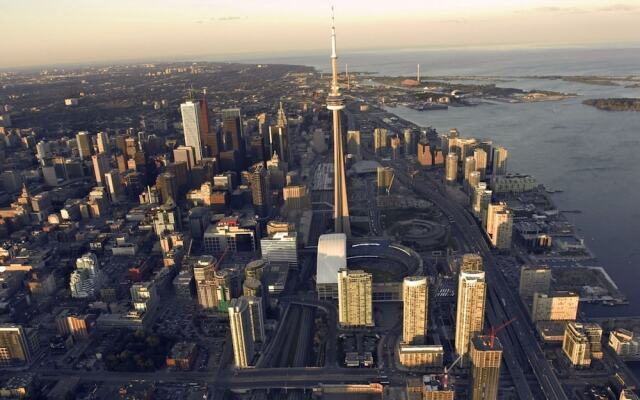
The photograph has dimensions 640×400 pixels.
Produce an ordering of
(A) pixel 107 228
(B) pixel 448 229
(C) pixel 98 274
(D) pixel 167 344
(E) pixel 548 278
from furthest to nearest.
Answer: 1. (A) pixel 107 228
2. (B) pixel 448 229
3. (C) pixel 98 274
4. (E) pixel 548 278
5. (D) pixel 167 344

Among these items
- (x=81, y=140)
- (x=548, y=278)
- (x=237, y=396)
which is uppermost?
(x=81, y=140)

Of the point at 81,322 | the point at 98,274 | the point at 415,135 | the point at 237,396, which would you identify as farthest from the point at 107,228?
the point at 415,135

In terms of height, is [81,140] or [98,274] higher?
[81,140]

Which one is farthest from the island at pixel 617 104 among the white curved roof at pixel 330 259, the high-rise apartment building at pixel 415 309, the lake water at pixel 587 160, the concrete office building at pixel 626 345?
the high-rise apartment building at pixel 415 309

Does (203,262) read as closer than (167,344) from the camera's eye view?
No

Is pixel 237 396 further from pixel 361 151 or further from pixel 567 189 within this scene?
pixel 361 151

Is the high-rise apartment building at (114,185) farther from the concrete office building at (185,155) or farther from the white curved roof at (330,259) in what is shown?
the white curved roof at (330,259)
